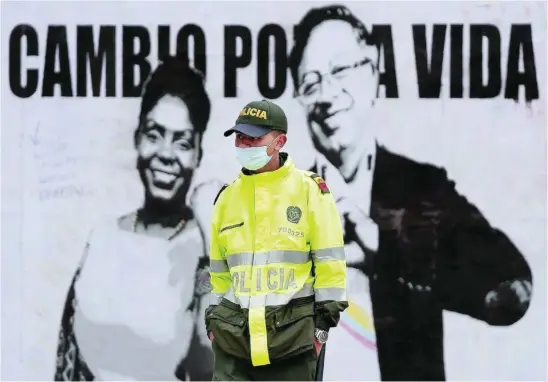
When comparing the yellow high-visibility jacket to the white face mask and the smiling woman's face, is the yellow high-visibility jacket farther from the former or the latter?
the smiling woman's face

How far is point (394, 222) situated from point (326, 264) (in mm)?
2505

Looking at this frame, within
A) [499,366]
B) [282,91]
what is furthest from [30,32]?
[499,366]

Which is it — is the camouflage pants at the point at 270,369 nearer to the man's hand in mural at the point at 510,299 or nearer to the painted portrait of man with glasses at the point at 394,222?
the painted portrait of man with glasses at the point at 394,222

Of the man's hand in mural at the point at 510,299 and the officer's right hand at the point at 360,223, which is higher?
the officer's right hand at the point at 360,223

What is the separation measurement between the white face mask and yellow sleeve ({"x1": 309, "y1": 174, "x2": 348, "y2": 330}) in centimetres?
29

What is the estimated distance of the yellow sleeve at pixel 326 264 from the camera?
4.76m

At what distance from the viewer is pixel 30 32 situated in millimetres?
7250

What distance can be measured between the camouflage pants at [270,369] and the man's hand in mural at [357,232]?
2345 mm

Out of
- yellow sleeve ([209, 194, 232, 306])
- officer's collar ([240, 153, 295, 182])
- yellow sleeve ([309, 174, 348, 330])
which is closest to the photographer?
yellow sleeve ([309, 174, 348, 330])

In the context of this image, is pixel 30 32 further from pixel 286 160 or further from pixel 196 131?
pixel 286 160

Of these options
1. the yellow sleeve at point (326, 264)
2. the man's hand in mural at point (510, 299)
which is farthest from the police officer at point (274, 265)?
the man's hand in mural at point (510, 299)

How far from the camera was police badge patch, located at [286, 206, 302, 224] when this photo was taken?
15.8 feet

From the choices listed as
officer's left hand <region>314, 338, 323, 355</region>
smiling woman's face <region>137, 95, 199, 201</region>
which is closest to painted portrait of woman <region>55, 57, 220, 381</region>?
smiling woman's face <region>137, 95, 199, 201</region>

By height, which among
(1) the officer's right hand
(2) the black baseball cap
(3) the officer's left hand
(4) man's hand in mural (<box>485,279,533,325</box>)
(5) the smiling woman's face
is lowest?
(3) the officer's left hand
